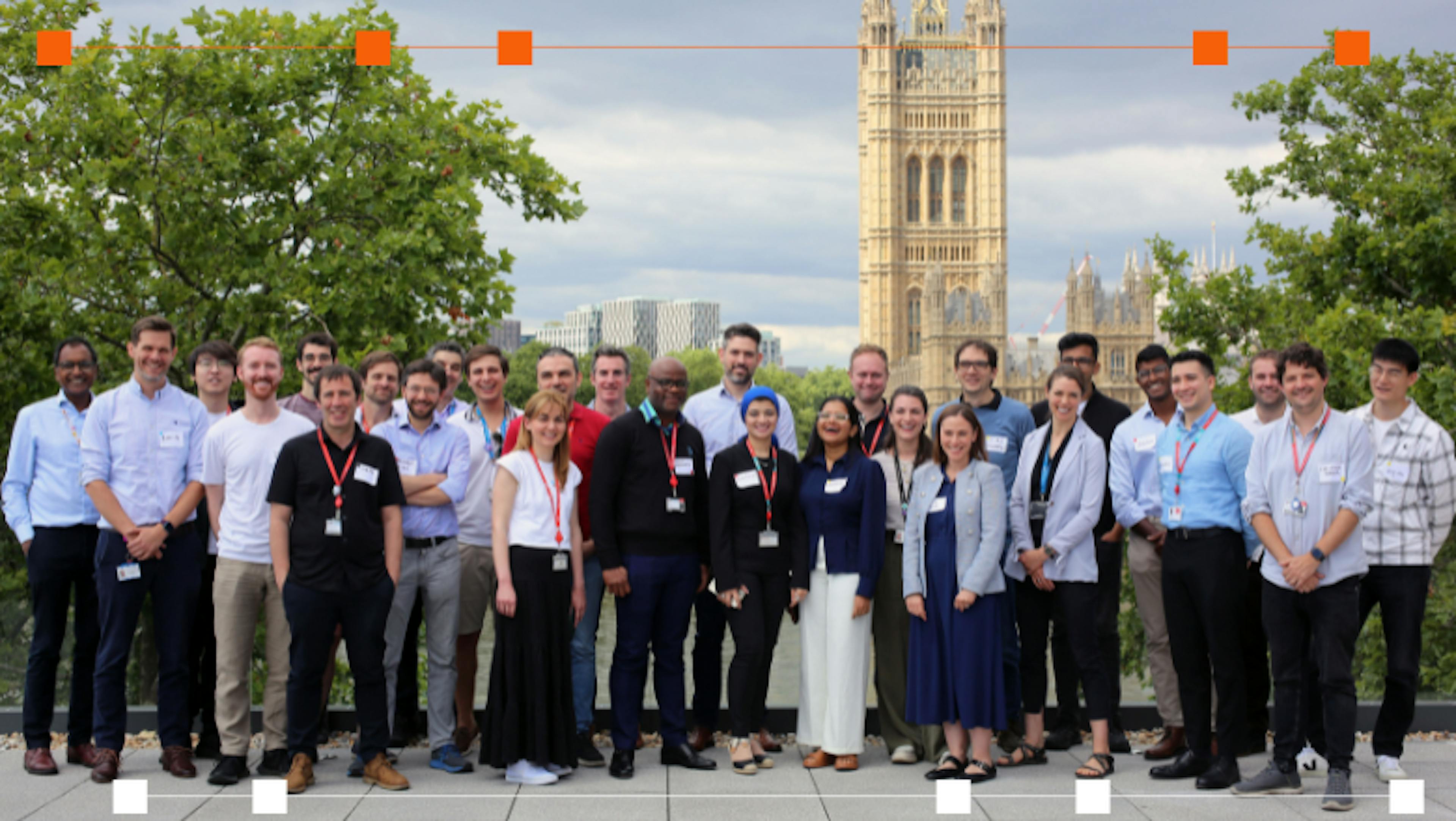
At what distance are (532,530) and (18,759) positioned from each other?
117 inches

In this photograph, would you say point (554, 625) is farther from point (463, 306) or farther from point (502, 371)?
point (463, 306)

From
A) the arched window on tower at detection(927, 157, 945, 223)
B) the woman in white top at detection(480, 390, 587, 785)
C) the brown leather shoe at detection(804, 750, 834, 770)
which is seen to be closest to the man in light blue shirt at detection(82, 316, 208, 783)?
the woman in white top at detection(480, 390, 587, 785)

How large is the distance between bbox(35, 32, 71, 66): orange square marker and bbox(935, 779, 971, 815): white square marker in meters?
10.1

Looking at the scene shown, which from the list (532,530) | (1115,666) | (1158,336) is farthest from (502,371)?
(1158,336)

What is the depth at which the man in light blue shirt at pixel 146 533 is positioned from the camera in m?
6.00

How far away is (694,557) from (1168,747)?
2642 millimetres

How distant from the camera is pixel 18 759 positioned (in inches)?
254

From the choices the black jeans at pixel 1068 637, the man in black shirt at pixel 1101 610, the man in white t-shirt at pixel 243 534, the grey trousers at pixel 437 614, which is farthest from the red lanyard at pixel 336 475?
the man in black shirt at pixel 1101 610

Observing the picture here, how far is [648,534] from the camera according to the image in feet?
20.3

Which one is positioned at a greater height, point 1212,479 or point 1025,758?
point 1212,479

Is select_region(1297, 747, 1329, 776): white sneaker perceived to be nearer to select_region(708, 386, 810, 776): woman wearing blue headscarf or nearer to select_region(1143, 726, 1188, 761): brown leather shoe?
select_region(1143, 726, 1188, 761): brown leather shoe

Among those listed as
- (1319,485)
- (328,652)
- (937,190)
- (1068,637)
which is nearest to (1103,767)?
(1068,637)

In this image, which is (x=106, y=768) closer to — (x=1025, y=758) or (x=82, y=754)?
(x=82, y=754)

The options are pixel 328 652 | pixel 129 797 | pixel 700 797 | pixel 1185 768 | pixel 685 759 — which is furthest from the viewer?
pixel 685 759
